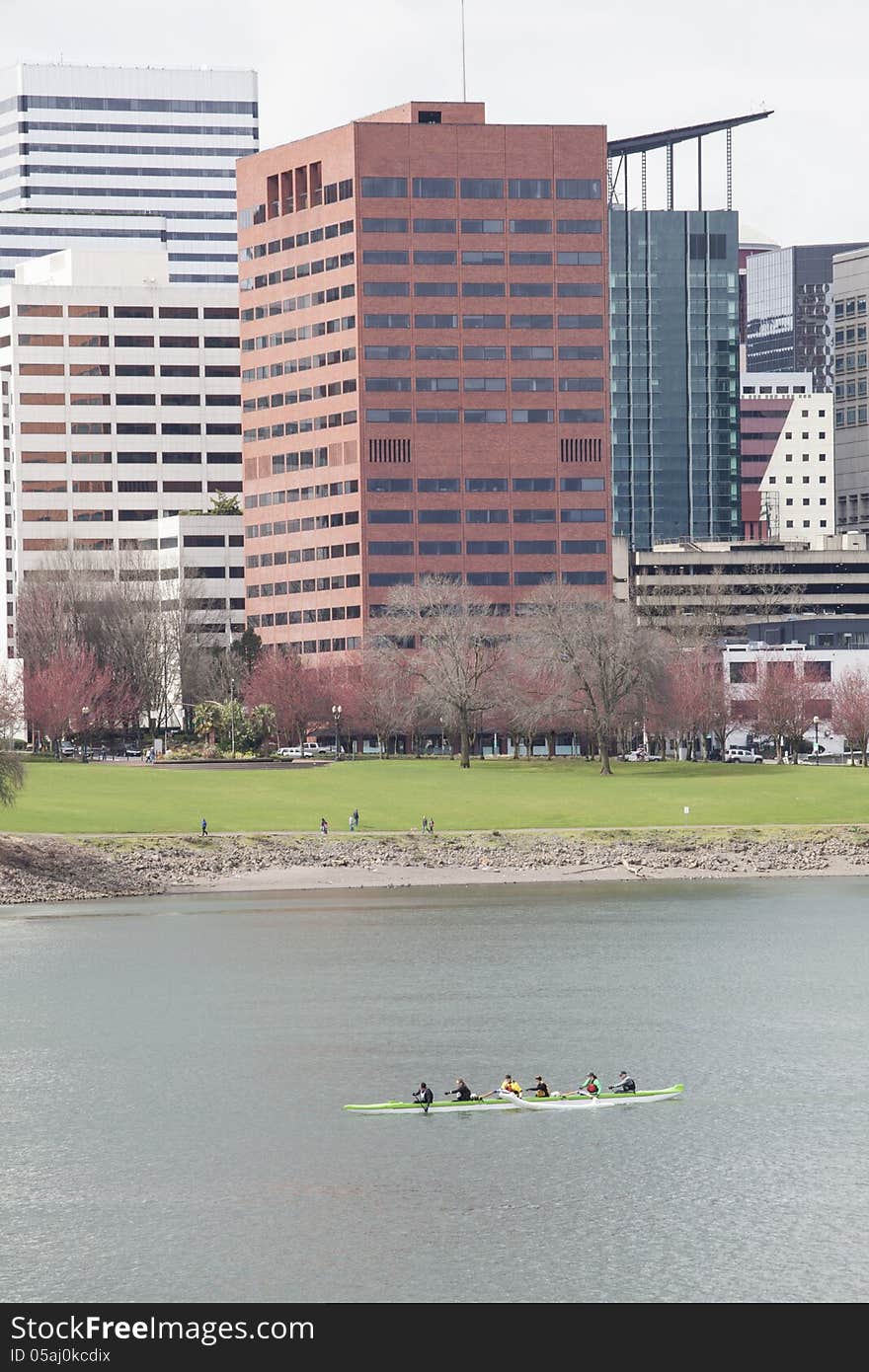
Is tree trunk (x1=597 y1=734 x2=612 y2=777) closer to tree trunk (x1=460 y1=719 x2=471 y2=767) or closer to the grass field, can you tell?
the grass field

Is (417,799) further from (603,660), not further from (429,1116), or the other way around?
(429,1116)

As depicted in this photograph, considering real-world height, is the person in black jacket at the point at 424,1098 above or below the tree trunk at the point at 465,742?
below

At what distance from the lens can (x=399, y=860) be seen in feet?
418

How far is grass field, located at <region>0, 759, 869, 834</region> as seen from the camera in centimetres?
13575

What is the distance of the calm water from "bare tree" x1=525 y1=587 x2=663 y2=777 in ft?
227

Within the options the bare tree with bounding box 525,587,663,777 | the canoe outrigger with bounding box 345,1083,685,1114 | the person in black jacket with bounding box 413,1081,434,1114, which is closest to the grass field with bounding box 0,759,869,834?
the bare tree with bounding box 525,587,663,777

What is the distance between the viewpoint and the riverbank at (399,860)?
122m

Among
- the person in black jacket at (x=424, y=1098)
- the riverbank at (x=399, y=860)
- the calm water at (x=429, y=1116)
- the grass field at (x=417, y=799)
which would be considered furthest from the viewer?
the grass field at (x=417, y=799)

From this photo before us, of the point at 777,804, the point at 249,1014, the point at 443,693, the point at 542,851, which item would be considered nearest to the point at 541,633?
the point at 443,693

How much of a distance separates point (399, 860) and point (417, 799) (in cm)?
2129

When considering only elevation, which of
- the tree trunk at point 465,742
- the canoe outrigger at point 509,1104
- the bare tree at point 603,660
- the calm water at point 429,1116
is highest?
the bare tree at point 603,660

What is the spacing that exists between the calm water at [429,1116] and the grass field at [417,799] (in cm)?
2846

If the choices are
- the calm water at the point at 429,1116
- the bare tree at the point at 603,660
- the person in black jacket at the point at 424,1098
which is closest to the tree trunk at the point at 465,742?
the bare tree at the point at 603,660

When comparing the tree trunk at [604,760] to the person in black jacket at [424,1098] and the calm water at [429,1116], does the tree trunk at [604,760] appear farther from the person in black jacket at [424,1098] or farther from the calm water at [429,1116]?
the person in black jacket at [424,1098]
